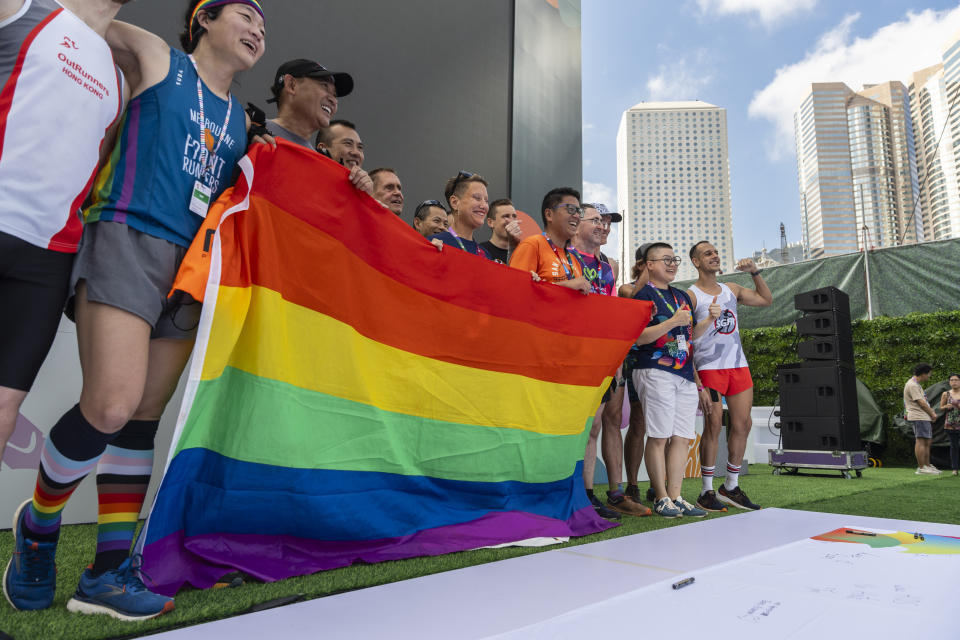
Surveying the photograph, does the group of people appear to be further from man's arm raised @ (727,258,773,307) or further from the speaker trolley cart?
the speaker trolley cart

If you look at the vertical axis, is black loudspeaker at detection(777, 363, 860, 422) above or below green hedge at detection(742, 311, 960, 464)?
below

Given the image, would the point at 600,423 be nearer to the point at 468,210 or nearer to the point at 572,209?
the point at 572,209

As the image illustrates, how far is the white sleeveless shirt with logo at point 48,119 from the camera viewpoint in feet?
3.74

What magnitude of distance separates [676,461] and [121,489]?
2.84m

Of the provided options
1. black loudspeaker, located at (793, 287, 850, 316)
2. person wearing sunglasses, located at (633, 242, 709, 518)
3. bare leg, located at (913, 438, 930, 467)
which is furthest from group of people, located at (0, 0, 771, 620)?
bare leg, located at (913, 438, 930, 467)

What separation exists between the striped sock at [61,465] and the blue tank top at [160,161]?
493 millimetres

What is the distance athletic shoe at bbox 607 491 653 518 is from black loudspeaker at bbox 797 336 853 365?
4.15 m

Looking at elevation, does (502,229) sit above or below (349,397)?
above

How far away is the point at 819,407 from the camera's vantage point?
6.50m

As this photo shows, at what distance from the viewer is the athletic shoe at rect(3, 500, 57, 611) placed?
1.42m

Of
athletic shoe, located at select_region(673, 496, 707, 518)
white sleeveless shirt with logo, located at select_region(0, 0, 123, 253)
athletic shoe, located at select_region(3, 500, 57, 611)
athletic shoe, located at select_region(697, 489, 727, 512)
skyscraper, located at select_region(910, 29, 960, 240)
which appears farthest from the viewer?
skyscraper, located at select_region(910, 29, 960, 240)

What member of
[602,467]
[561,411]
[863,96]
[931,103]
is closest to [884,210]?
[931,103]

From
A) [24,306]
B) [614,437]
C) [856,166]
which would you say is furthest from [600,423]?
[856,166]

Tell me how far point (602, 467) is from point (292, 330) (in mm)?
4253
